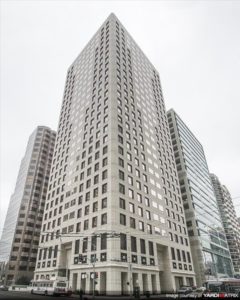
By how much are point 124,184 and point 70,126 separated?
3342cm

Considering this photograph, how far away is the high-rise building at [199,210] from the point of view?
76.1 metres

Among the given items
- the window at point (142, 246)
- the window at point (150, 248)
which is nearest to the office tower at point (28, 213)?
the window at point (150, 248)

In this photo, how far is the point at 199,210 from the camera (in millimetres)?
88125

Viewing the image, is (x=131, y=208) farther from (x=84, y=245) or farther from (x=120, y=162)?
(x=84, y=245)

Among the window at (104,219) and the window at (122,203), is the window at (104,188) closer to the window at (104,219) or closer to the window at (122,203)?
the window at (122,203)

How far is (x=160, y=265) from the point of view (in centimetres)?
5544

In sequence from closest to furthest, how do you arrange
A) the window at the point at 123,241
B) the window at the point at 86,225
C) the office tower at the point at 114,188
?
the window at the point at 123,241
the office tower at the point at 114,188
the window at the point at 86,225

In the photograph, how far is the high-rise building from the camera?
250 feet

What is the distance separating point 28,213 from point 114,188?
72.4 meters

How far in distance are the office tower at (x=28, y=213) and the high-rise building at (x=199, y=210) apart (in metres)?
61.2

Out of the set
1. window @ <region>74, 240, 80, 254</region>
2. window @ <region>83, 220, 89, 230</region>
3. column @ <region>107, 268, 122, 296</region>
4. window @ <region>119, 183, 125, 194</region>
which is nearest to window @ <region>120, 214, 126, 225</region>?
window @ <region>119, 183, 125, 194</region>

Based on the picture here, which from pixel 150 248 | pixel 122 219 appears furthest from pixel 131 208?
pixel 150 248

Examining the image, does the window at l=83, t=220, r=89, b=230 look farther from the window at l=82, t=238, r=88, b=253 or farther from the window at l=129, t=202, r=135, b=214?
the window at l=129, t=202, r=135, b=214

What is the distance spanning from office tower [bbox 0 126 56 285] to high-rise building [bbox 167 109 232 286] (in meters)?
61.2
